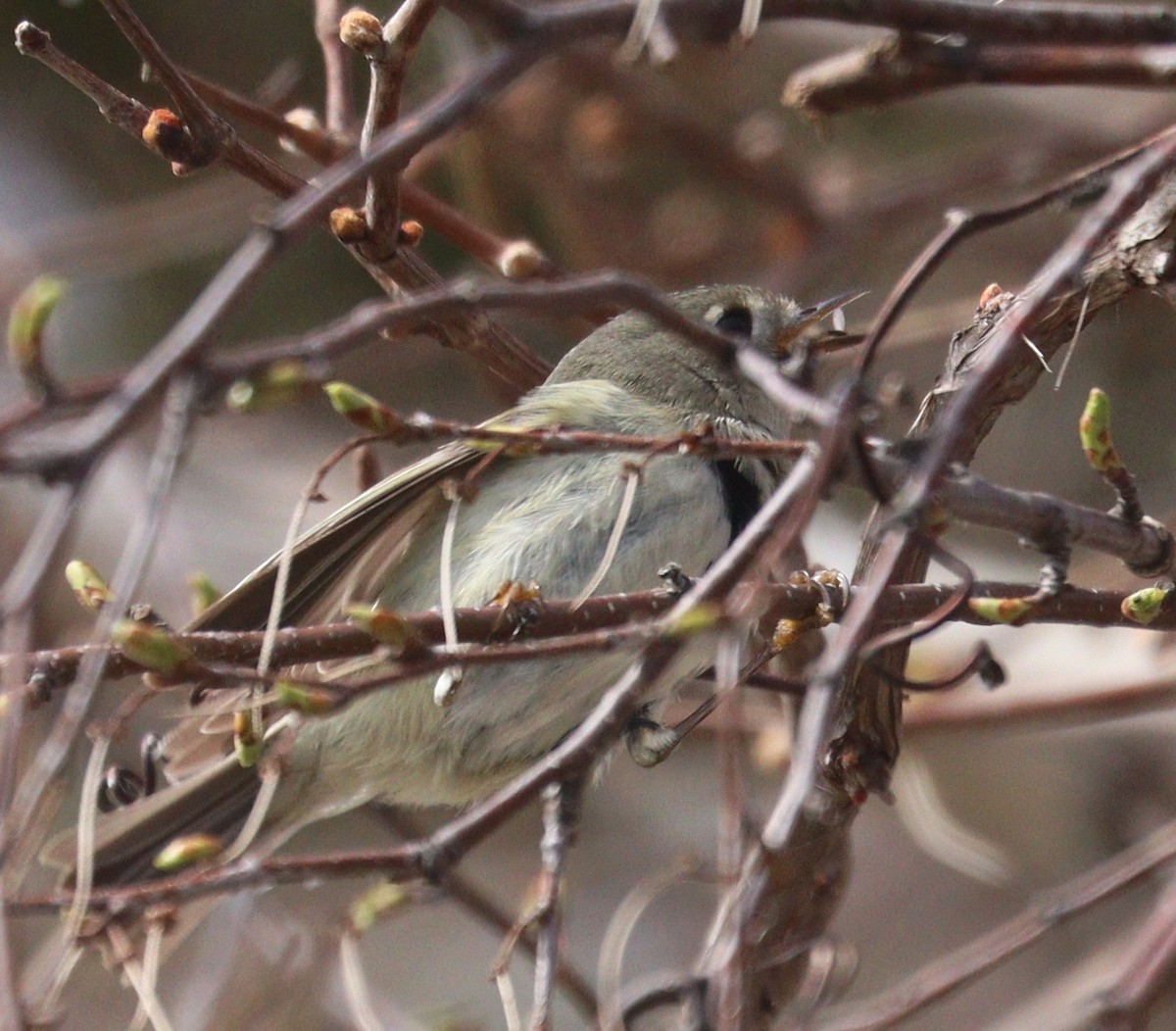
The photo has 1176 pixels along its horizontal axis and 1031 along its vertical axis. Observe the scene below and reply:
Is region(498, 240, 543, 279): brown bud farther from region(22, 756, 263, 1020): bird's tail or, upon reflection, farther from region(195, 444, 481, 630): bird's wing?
region(22, 756, 263, 1020): bird's tail

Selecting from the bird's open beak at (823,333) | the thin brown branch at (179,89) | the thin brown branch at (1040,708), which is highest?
the bird's open beak at (823,333)

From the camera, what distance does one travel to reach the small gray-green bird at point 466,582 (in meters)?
2.42

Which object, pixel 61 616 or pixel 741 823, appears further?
pixel 61 616

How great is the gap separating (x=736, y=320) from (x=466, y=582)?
0.95 meters

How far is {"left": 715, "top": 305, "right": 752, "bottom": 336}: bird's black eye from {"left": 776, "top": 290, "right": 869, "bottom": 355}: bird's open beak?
0.35 ft

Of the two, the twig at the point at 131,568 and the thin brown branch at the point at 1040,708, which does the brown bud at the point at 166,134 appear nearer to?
the twig at the point at 131,568

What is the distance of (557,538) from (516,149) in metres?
2.35

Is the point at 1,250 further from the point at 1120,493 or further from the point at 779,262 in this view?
the point at 1120,493

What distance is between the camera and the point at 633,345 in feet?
10.1

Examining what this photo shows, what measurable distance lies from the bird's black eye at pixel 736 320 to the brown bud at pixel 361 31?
4.15 ft

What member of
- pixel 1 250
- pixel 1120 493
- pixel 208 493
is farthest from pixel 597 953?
pixel 1120 493

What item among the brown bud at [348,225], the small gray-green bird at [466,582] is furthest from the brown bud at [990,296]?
the brown bud at [348,225]

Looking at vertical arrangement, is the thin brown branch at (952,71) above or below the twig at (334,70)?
above

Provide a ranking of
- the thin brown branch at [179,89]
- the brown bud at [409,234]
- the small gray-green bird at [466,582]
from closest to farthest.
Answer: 1. the thin brown branch at [179,89]
2. the brown bud at [409,234]
3. the small gray-green bird at [466,582]
